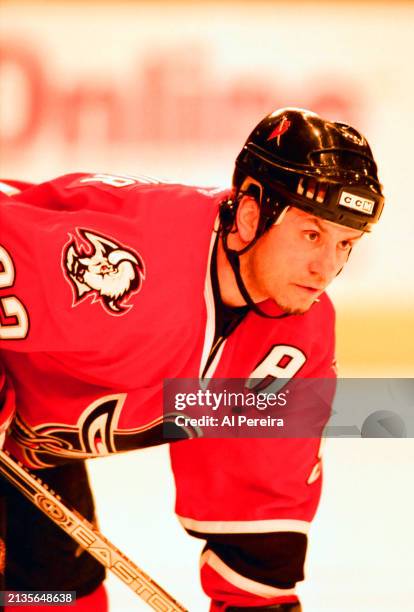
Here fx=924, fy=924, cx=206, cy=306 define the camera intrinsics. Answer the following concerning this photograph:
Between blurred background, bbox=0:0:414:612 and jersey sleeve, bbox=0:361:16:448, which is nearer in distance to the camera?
jersey sleeve, bbox=0:361:16:448

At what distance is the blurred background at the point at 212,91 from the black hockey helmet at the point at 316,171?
4.97ft

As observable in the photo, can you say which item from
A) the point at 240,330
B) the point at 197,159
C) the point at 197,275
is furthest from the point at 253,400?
the point at 197,159

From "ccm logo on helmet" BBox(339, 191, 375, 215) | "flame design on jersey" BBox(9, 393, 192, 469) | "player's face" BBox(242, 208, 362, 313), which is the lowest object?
"flame design on jersey" BBox(9, 393, 192, 469)

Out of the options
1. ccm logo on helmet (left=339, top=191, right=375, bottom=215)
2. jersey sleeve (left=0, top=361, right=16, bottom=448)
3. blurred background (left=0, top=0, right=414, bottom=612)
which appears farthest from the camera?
blurred background (left=0, top=0, right=414, bottom=612)

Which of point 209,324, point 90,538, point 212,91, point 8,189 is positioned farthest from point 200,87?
point 90,538

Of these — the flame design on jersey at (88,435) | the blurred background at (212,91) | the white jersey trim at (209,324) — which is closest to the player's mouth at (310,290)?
the white jersey trim at (209,324)

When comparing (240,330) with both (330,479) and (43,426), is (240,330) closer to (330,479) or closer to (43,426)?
(43,426)

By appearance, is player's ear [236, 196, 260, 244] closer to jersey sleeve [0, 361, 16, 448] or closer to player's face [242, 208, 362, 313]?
player's face [242, 208, 362, 313]

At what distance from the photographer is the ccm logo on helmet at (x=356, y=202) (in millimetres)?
1170

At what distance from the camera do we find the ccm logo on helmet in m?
1.17

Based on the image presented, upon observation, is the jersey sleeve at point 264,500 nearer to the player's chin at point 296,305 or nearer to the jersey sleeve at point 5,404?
the player's chin at point 296,305

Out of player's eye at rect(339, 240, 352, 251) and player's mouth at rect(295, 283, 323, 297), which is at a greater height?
player's eye at rect(339, 240, 352, 251)

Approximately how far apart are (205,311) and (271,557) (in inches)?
14.5

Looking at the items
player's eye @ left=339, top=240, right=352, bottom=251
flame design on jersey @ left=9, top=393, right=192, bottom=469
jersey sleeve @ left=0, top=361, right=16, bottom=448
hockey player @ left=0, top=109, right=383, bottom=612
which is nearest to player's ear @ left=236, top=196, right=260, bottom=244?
hockey player @ left=0, top=109, right=383, bottom=612
